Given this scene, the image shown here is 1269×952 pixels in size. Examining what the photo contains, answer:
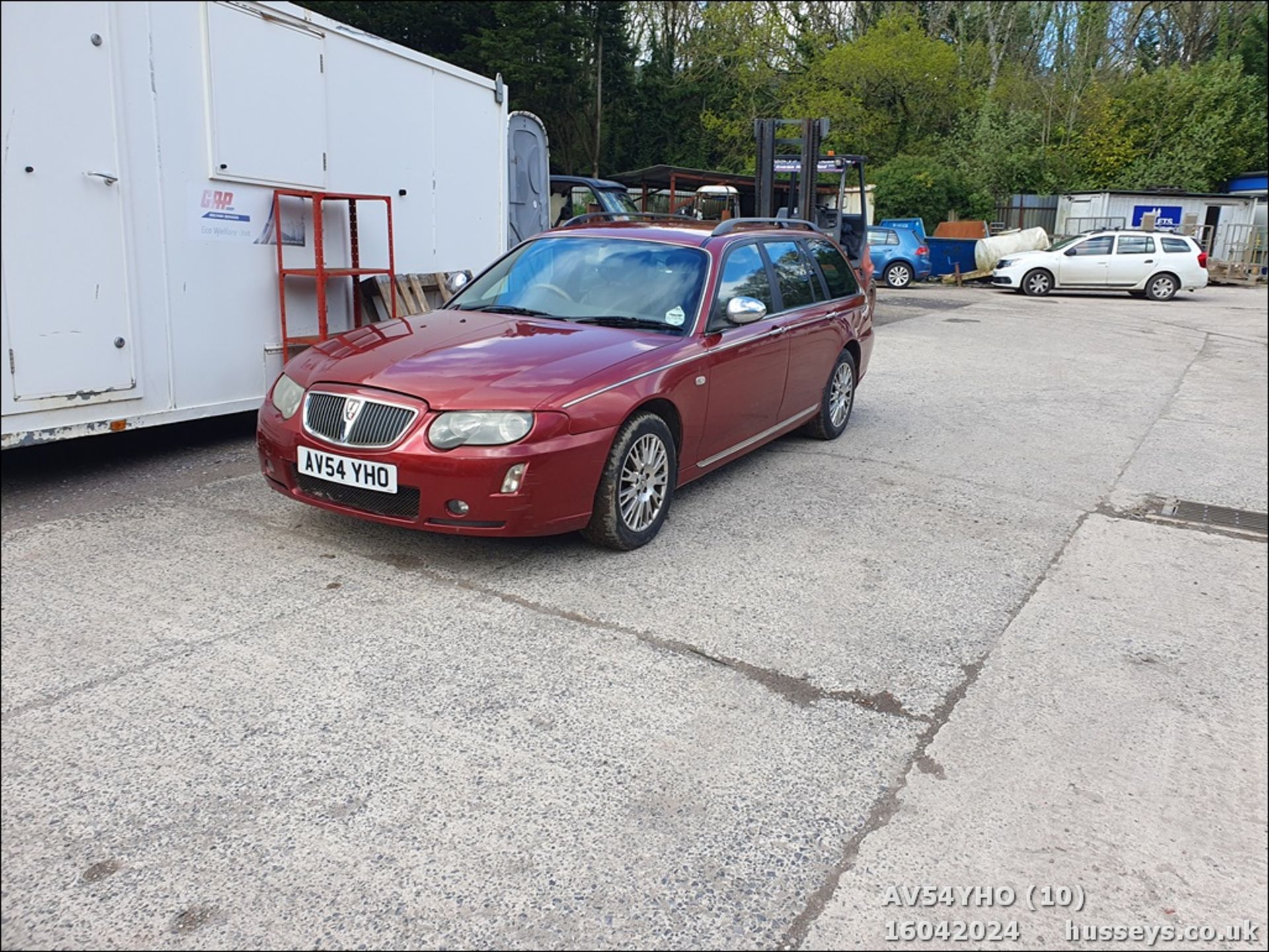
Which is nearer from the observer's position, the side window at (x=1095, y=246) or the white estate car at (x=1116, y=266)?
the white estate car at (x=1116, y=266)

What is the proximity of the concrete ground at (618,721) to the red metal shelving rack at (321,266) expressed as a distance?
126cm

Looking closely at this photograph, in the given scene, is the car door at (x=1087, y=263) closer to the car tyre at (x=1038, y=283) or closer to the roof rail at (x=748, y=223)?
the car tyre at (x=1038, y=283)

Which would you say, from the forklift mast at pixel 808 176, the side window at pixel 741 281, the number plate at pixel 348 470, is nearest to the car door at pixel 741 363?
the side window at pixel 741 281

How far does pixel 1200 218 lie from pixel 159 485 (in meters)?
35.4

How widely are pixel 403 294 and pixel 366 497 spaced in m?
3.93

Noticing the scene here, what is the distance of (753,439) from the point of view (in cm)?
605

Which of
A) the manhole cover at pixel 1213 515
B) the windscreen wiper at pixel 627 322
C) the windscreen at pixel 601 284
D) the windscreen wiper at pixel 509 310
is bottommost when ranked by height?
the manhole cover at pixel 1213 515

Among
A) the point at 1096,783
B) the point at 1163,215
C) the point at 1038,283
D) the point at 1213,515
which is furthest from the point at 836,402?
the point at 1163,215

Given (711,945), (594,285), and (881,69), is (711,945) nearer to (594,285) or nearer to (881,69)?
(594,285)

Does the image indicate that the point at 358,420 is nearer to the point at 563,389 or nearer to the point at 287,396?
the point at 287,396

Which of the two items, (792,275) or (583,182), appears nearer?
(792,275)

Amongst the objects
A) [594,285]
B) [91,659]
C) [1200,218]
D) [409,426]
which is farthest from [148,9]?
[1200,218]

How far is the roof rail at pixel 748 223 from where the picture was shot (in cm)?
600

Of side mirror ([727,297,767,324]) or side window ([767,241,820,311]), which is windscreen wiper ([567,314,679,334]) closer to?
side mirror ([727,297,767,324])
